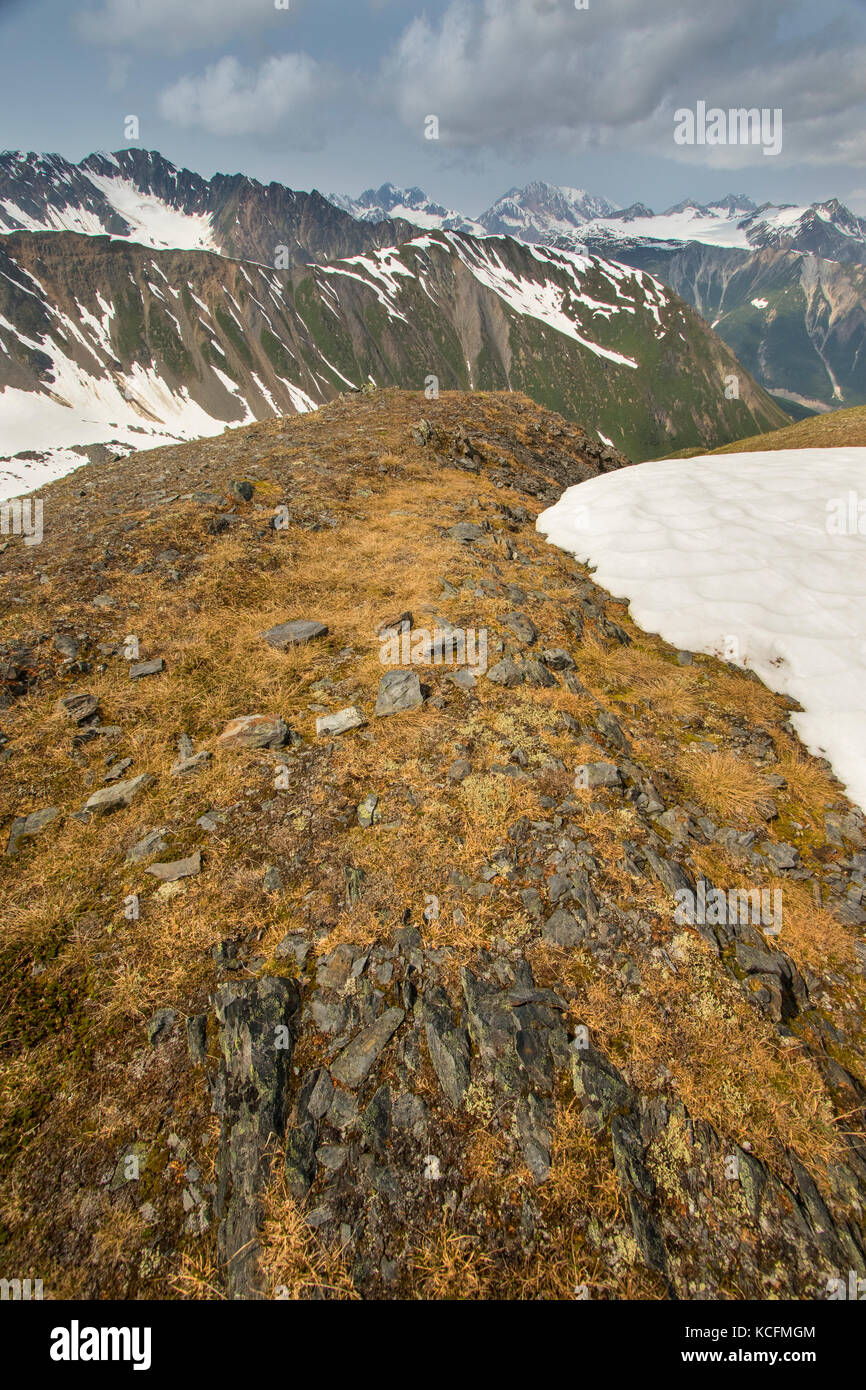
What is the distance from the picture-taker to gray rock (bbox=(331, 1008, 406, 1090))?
562cm

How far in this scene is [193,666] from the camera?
11.2 meters

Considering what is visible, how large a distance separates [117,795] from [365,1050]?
5359 millimetres

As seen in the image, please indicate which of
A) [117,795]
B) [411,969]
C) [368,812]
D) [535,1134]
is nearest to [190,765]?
[117,795]

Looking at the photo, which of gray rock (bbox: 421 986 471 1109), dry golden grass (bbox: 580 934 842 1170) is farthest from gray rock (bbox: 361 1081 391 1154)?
dry golden grass (bbox: 580 934 842 1170)

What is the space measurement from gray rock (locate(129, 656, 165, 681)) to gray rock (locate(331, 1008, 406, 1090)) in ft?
26.4

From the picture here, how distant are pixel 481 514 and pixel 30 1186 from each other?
713 inches

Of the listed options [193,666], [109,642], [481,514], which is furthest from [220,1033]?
[481,514]

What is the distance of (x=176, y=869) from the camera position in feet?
24.3

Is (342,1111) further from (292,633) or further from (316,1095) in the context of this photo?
(292,633)

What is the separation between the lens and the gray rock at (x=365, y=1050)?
562 centimetres

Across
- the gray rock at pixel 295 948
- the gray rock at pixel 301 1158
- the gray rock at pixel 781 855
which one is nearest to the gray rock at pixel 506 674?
the gray rock at pixel 781 855

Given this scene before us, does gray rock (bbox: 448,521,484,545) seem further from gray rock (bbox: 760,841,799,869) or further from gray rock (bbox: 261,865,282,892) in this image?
gray rock (bbox: 261,865,282,892)

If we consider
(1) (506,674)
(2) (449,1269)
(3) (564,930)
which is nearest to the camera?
(2) (449,1269)

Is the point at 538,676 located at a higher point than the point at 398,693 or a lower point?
higher
